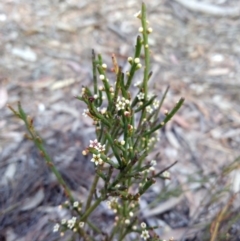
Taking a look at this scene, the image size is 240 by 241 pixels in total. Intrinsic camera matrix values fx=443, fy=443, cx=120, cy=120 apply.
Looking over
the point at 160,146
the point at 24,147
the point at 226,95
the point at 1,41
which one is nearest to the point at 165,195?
the point at 160,146

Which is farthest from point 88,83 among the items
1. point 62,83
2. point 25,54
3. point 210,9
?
point 210,9

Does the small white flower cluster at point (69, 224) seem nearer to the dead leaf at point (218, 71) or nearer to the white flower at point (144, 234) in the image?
the white flower at point (144, 234)

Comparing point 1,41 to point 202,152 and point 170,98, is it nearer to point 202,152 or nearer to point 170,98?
point 170,98

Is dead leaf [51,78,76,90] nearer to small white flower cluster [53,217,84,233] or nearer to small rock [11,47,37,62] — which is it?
small rock [11,47,37,62]

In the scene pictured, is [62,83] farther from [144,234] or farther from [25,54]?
[144,234]

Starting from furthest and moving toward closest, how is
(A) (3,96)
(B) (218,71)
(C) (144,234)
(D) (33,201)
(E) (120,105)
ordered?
(B) (218,71), (A) (3,96), (D) (33,201), (C) (144,234), (E) (120,105)

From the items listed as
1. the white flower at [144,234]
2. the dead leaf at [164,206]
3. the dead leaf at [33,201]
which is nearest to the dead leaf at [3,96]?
the dead leaf at [33,201]

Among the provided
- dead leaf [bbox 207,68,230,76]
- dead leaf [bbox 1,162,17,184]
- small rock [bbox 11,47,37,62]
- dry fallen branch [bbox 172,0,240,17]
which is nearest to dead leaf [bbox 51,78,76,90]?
small rock [bbox 11,47,37,62]
